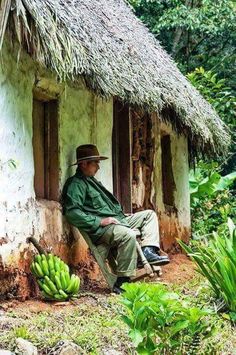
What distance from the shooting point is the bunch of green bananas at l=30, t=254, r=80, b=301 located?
6.39m

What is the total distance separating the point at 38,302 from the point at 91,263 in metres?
1.53

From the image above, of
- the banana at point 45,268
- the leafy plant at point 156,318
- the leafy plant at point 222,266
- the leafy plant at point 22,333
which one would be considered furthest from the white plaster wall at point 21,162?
the leafy plant at point 156,318

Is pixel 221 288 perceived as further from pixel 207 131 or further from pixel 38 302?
pixel 207 131

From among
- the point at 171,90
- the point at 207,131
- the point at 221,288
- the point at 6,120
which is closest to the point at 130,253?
the point at 221,288

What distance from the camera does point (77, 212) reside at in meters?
7.11

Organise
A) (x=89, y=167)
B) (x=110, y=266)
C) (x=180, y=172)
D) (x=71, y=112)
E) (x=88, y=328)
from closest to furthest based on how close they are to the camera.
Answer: (x=88, y=328) → (x=89, y=167) → (x=110, y=266) → (x=71, y=112) → (x=180, y=172)

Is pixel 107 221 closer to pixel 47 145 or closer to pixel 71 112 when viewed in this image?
pixel 47 145

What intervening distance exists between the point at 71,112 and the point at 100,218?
1261mm

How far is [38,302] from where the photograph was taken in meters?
6.44

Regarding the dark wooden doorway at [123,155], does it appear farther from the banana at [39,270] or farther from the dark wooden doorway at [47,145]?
the banana at [39,270]

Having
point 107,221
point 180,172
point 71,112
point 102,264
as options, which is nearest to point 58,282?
point 102,264

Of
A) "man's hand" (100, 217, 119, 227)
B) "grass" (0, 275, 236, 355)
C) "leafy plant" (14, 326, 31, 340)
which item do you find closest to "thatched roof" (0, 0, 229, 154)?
"man's hand" (100, 217, 119, 227)

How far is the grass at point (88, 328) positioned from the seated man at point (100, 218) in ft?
2.50

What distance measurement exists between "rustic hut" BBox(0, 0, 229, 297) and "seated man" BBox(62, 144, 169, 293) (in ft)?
0.66
